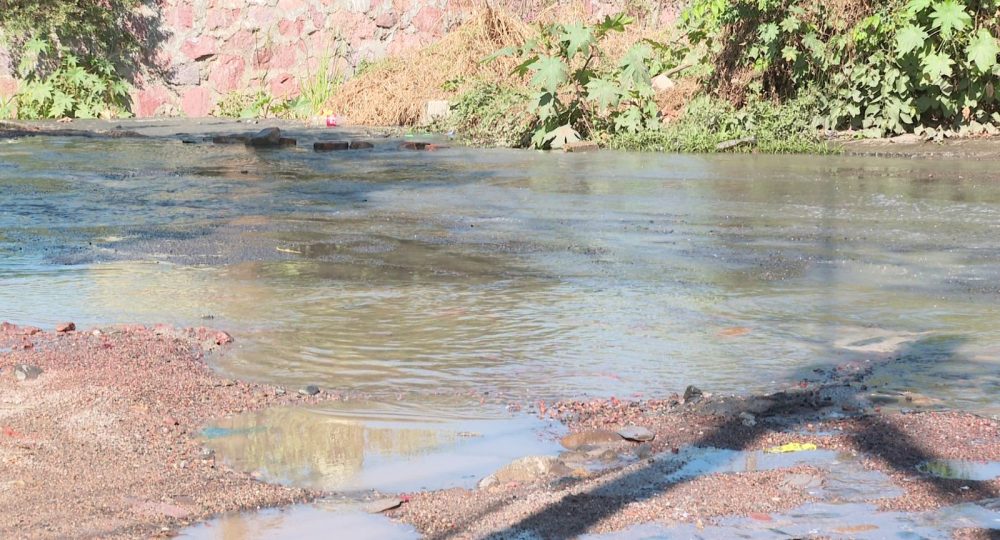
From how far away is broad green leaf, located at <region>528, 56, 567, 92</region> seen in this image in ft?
47.8

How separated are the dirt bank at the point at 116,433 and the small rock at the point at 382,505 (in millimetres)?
231

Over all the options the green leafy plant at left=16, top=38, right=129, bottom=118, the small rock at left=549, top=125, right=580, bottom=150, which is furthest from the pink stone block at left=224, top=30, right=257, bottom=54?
the small rock at left=549, top=125, right=580, bottom=150

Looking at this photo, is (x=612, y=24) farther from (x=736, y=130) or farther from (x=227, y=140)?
(x=227, y=140)

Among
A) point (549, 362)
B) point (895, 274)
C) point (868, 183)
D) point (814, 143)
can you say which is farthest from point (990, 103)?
point (549, 362)

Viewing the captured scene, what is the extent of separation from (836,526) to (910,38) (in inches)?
436

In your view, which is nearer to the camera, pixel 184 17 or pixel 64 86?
pixel 64 86

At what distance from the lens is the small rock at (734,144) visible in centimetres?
1372

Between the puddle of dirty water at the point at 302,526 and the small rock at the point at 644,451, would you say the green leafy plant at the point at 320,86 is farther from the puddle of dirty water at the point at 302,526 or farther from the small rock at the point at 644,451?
the puddle of dirty water at the point at 302,526

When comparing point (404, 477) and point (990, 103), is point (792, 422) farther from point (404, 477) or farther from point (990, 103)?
point (990, 103)

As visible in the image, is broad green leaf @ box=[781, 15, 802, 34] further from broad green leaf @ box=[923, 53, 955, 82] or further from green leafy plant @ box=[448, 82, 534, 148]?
green leafy plant @ box=[448, 82, 534, 148]

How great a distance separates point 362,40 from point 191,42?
2884 millimetres

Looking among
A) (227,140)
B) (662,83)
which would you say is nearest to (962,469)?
(662,83)

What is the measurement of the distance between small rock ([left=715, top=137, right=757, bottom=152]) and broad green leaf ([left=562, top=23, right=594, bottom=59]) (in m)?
2.30

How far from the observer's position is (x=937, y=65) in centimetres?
1332
